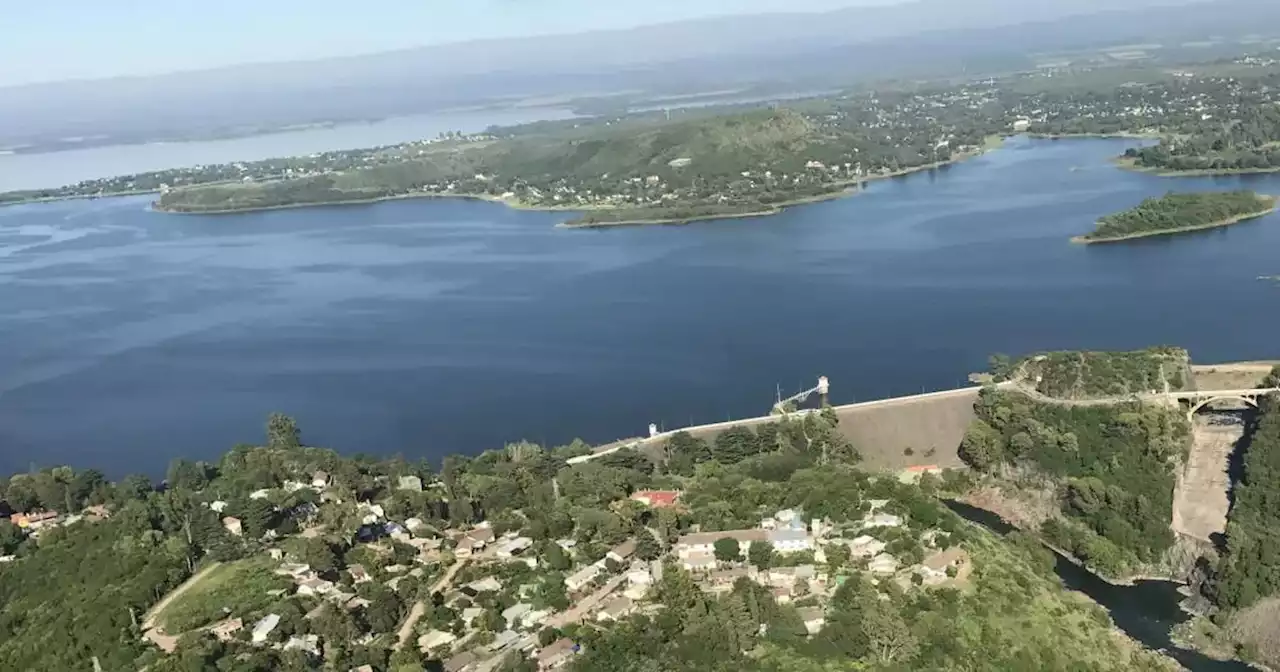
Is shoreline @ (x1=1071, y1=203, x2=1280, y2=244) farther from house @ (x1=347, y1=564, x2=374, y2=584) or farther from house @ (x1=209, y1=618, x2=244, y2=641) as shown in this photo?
house @ (x1=209, y1=618, x2=244, y2=641)

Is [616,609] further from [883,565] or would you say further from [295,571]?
[295,571]

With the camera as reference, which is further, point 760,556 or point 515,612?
point 760,556

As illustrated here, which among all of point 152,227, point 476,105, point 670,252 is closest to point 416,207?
point 152,227

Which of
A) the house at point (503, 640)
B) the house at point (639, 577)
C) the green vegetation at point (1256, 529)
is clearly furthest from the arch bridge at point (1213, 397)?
the house at point (503, 640)

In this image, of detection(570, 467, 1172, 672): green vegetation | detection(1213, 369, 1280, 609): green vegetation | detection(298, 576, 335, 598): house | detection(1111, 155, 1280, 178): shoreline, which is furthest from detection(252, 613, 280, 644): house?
detection(1111, 155, 1280, 178): shoreline

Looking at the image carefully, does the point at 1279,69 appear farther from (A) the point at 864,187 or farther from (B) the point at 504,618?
(B) the point at 504,618

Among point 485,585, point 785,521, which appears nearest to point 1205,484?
point 785,521
